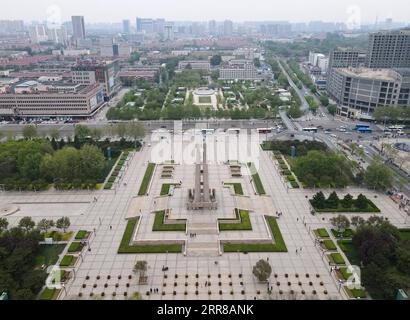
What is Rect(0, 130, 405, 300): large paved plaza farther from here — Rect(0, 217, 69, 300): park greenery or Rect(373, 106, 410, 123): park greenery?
Rect(373, 106, 410, 123): park greenery

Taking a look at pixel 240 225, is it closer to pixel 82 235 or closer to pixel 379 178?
pixel 82 235

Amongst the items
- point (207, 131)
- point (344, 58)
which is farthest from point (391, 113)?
point (344, 58)

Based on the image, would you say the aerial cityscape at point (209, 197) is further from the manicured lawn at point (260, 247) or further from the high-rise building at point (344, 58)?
the high-rise building at point (344, 58)

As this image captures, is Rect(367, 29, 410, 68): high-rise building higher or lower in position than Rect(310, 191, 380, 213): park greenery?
higher

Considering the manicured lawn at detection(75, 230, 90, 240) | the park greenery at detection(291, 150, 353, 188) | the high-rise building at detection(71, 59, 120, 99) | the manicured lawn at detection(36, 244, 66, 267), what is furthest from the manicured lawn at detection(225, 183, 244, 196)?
the high-rise building at detection(71, 59, 120, 99)

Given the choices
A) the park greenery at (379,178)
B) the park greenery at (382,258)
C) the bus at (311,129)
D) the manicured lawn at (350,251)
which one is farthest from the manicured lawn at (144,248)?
the bus at (311,129)
